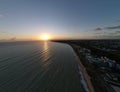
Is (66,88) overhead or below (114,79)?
overhead

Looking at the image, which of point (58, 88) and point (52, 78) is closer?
point (58, 88)

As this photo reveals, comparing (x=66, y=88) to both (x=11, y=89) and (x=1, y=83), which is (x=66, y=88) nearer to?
(x=11, y=89)

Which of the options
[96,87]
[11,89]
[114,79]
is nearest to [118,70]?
[114,79]

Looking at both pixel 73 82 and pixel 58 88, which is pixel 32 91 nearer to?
pixel 58 88

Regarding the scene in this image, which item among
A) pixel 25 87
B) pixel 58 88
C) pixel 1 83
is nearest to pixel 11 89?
pixel 25 87

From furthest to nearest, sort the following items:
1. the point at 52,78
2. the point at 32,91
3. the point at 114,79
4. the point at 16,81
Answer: the point at 114,79 < the point at 52,78 < the point at 16,81 < the point at 32,91

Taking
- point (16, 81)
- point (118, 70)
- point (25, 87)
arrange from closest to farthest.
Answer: point (25, 87)
point (16, 81)
point (118, 70)

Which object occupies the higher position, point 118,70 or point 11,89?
point 11,89

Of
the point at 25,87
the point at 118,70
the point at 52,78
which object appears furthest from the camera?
the point at 118,70

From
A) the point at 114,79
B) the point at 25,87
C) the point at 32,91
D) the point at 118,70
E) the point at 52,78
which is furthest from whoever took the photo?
the point at 118,70
